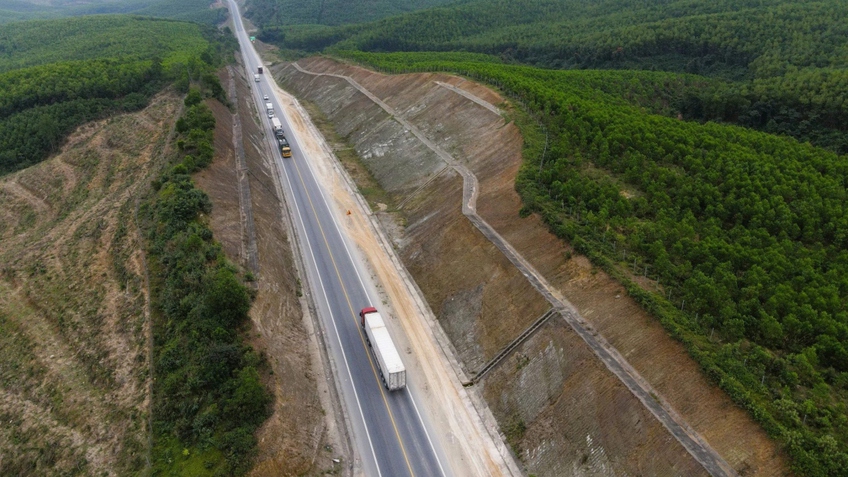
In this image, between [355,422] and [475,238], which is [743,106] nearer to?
[475,238]

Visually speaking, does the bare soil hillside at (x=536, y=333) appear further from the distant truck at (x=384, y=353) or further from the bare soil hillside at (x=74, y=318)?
the bare soil hillside at (x=74, y=318)

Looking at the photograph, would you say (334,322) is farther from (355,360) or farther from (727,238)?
(727,238)

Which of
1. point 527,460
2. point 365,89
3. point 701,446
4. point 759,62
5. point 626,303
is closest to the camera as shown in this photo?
point 701,446

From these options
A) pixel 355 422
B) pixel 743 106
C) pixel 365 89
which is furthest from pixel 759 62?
pixel 355 422

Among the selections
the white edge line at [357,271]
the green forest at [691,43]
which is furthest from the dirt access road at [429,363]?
the green forest at [691,43]

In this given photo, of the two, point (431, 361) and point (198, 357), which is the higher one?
point (198, 357)

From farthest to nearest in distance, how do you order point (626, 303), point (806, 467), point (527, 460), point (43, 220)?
point (43, 220) < point (626, 303) < point (527, 460) < point (806, 467)

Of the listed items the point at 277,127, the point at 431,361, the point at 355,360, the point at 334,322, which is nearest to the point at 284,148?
the point at 277,127
